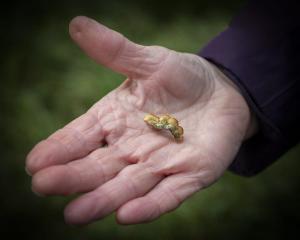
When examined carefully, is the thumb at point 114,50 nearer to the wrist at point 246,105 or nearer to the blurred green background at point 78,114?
the wrist at point 246,105

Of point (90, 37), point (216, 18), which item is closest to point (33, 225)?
point (90, 37)

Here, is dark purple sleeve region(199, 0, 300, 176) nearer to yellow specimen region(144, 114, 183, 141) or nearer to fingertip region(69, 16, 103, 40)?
yellow specimen region(144, 114, 183, 141)

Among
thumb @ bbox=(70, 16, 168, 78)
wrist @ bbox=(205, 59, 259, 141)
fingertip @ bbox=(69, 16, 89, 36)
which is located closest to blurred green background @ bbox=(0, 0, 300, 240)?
wrist @ bbox=(205, 59, 259, 141)

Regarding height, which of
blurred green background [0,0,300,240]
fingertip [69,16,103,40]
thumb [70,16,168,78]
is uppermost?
fingertip [69,16,103,40]

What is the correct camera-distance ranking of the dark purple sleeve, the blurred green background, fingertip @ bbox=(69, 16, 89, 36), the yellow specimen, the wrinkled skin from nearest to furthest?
the wrinkled skin → fingertip @ bbox=(69, 16, 89, 36) → the yellow specimen → the dark purple sleeve → the blurred green background

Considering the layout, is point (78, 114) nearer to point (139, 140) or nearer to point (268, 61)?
point (139, 140)

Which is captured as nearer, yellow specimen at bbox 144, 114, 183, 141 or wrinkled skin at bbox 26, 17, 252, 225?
wrinkled skin at bbox 26, 17, 252, 225

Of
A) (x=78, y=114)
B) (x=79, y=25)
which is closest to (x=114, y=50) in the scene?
(x=79, y=25)
